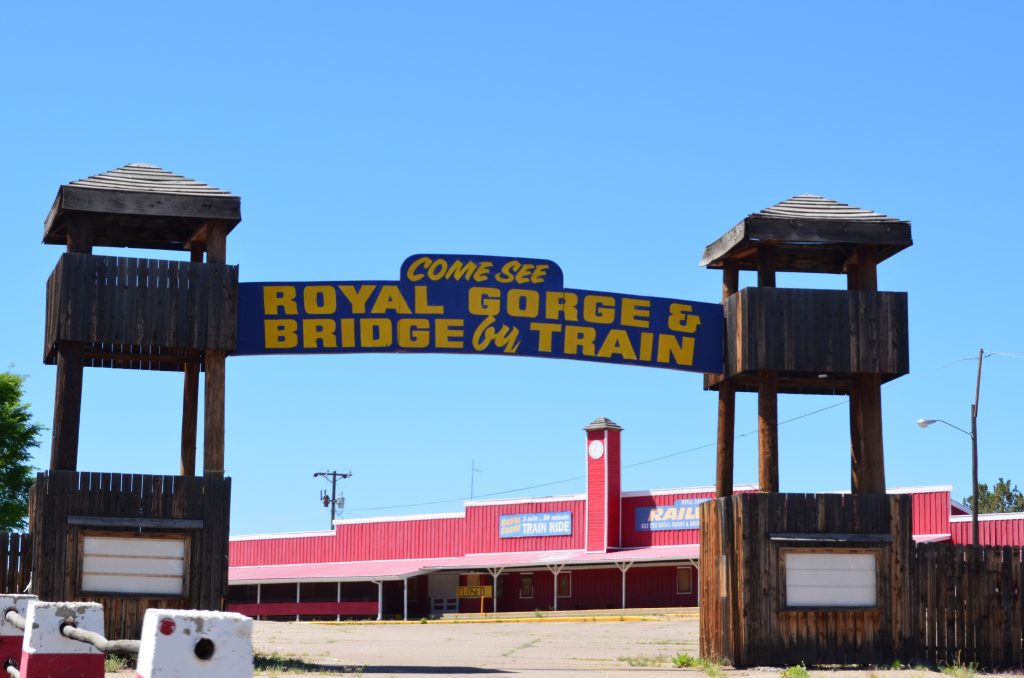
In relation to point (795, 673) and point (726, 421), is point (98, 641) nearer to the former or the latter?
point (795, 673)

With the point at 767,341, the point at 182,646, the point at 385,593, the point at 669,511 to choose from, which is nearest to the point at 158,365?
the point at 767,341

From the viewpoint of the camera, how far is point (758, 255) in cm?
2097

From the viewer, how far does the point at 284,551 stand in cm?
6109

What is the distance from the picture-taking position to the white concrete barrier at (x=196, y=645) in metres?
5.24

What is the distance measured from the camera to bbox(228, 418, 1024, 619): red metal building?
49.8 metres

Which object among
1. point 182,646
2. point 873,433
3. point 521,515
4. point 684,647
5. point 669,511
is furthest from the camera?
point 521,515

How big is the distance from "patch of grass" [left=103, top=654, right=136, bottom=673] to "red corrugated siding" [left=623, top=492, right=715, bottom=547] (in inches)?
1307

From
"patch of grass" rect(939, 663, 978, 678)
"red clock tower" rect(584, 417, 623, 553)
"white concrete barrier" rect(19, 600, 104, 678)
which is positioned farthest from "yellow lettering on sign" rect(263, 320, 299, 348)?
"red clock tower" rect(584, 417, 623, 553)

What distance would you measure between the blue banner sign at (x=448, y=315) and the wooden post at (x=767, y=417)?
1.92m

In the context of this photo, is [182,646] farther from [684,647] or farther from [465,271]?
[684,647]

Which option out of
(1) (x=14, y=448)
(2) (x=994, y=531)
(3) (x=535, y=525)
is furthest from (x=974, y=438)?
(1) (x=14, y=448)

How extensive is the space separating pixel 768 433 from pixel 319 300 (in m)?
6.80

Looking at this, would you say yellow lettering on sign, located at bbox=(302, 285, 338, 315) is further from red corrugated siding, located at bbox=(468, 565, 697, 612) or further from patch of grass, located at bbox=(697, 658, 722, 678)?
red corrugated siding, located at bbox=(468, 565, 697, 612)

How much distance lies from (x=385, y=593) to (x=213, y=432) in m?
38.6
